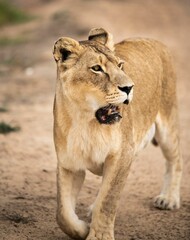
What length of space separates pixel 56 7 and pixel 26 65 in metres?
8.93

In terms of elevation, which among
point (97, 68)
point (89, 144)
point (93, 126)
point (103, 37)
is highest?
point (103, 37)

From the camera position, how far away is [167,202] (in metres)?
6.63

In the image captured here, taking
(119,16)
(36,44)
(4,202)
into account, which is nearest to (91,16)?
(119,16)

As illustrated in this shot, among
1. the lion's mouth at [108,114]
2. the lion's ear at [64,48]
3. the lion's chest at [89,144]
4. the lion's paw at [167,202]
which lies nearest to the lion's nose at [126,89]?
the lion's mouth at [108,114]

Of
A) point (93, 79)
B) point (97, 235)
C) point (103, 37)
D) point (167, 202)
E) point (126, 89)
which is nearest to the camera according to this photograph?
point (126, 89)

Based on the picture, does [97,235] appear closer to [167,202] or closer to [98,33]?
[167,202]

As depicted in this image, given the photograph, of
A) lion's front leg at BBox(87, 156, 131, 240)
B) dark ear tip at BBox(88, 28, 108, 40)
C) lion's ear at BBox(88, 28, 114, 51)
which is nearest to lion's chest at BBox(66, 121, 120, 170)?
lion's front leg at BBox(87, 156, 131, 240)

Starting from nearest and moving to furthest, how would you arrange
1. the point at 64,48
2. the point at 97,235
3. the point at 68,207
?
the point at 64,48 < the point at 97,235 < the point at 68,207

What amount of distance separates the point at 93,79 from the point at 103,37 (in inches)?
28.5

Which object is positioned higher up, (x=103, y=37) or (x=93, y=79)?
(x=103, y=37)

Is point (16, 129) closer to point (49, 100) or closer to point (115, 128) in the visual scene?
point (49, 100)

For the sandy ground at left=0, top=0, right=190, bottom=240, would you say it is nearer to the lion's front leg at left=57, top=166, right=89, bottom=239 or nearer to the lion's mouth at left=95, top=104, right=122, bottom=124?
the lion's front leg at left=57, top=166, right=89, bottom=239

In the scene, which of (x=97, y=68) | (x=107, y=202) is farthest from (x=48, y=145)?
(x=97, y=68)

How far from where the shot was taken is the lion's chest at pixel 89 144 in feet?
17.1
